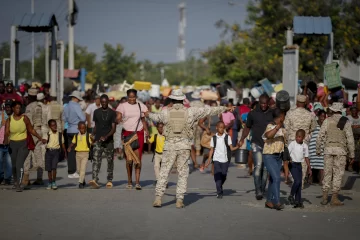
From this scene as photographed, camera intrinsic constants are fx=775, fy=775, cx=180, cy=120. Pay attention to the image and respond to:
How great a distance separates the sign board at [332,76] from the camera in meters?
22.4

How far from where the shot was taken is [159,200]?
41.7ft

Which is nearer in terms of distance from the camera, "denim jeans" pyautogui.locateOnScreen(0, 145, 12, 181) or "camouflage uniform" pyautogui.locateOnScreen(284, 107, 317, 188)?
"camouflage uniform" pyautogui.locateOnScreen(284, 107, 317, 188)

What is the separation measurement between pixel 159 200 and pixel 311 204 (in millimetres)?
2822

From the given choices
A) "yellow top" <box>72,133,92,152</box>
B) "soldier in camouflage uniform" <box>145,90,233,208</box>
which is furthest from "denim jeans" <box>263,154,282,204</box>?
"yellow top" <box>72,133,92,152</box>

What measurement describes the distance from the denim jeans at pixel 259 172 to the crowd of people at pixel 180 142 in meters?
0.01

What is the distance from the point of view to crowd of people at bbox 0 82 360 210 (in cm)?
1287

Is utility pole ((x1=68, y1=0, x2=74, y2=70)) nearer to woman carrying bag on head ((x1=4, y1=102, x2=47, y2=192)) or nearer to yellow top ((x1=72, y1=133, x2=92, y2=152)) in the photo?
yellow top ((x1=72, y1=133, x2=92, y2=152))

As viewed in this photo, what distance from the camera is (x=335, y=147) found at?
43.9 feet

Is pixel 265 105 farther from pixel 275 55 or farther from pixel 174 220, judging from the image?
pixel 275 55

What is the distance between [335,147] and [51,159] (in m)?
5.74

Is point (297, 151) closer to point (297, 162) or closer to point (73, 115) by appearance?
point (297, 162)

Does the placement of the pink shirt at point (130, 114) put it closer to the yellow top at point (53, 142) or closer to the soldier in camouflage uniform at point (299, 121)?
the yellow top at point (53, 142)

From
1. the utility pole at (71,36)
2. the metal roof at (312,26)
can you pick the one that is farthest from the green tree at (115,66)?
the metal roof at (312,26)

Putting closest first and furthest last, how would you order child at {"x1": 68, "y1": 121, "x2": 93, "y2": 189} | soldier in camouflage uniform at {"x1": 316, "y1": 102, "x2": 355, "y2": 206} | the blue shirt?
soldier in camouflage uniform at {"x1": 316, "y1": 102, "x2": 355, "y2": 206}, child at {"x1": 68, "y1": 121, "x2": 93, "y2": 189}, the blue shirt
